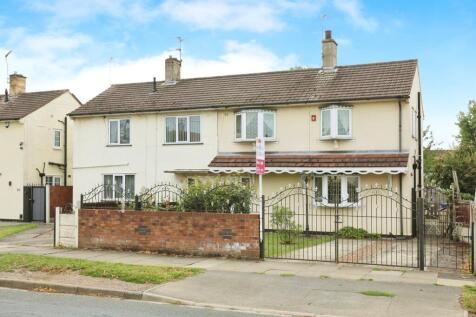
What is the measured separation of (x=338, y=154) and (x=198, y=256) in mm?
9047

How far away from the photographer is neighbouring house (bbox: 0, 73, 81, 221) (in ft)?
93.6

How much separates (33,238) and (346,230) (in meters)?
11.9

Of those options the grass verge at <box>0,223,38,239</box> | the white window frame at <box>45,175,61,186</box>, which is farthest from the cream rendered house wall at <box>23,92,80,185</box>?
the grass verge at <box>0,223,38,239</box>

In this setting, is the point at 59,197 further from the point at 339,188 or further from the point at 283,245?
the point at 283,245

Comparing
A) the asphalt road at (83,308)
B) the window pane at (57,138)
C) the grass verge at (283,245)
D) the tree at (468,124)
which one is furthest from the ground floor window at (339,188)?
the tree at (468,124)

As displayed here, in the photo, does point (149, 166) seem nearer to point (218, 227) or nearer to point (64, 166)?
point (64, 166)

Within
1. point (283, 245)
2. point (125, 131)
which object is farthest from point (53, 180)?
point (283, 245)

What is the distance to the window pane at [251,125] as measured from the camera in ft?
74.8

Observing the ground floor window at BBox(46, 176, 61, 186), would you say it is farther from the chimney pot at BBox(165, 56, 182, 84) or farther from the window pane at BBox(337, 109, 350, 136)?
the window pane at BBox(337, 109, 350, 136)

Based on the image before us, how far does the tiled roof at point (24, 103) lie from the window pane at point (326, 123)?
16.7 meters

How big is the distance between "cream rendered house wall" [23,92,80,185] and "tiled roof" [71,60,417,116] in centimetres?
433

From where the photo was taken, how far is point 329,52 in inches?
949

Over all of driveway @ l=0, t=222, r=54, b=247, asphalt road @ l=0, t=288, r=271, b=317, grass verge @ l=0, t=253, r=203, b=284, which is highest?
grass verge @ l=0, t=253, r=203, b=284

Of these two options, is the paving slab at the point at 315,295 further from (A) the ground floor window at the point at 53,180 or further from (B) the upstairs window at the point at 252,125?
(A) the ground floor window at the point at 53,180
